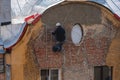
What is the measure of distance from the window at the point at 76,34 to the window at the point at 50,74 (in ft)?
5.36

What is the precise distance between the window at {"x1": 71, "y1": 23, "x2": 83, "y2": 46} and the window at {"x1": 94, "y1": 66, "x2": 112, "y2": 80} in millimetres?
1739

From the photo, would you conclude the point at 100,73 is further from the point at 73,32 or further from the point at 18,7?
the point at 18,7

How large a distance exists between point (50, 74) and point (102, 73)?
9.54 feet

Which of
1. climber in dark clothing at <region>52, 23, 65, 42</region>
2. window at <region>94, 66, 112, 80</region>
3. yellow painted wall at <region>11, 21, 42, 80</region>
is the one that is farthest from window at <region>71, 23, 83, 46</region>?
yellow painted wall at <region>11, 21, 42, 80</region>

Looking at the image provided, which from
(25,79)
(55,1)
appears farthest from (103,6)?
(25,79)

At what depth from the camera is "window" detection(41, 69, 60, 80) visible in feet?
54.6

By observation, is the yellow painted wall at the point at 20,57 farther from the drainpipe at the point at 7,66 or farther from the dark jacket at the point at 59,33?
the dark jacket at the point at 59,33

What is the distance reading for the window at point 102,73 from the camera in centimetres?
1812

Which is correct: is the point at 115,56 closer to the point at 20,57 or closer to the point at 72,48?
the point at 72,48

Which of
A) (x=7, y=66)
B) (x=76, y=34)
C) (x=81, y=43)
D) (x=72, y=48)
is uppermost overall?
(x=76, y=34)

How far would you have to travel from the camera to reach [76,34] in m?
17.4

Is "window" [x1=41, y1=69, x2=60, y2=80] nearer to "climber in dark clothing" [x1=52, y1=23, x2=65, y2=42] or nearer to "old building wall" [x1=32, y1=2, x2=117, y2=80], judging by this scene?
"old building wall" [x1=32, y1=2, x2=117, y2=80]

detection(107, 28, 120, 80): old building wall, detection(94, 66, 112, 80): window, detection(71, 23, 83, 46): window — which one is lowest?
detection(94, 66, 112, 80): window

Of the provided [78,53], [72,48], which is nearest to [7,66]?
[72,48]
